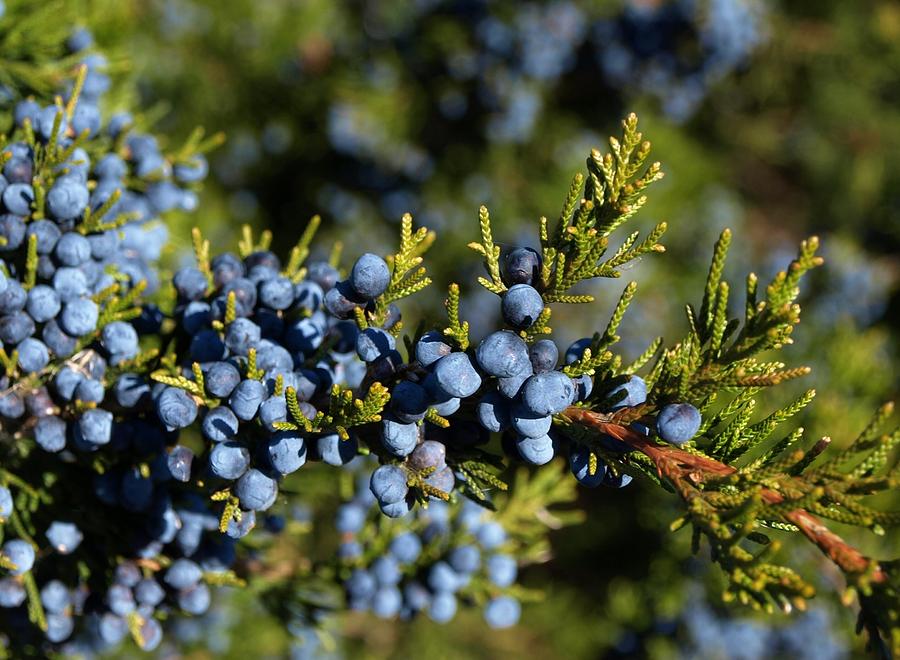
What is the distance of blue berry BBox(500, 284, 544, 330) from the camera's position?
3.93ft

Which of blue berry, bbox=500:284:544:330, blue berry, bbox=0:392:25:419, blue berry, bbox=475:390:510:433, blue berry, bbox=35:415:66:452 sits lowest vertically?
blue berry, bbox=35:415:66:452

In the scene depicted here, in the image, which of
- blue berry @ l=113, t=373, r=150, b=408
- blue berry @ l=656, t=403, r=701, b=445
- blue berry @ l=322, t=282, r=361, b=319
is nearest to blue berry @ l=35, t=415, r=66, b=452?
blue berry @ l=113, t=373, r=150, b=408

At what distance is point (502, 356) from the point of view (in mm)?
1151

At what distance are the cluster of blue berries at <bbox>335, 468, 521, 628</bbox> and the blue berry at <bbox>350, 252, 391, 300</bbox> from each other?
3.42 feet

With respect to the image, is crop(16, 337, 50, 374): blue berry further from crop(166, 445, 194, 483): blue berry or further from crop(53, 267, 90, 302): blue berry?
crop(166, 445, 194, 483): blue berry

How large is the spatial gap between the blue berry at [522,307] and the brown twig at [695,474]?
0.17 m

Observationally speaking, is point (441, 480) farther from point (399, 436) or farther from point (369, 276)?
point (369, 276)

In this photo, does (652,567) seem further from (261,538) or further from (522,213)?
(261,538)

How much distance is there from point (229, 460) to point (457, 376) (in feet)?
1.33

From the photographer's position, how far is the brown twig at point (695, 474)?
1.09 metres

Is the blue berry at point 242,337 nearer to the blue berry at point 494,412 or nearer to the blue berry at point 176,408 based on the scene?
the blue berry at point 176,408

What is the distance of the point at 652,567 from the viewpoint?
342cm

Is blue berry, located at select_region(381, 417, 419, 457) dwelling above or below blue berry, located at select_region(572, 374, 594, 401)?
below

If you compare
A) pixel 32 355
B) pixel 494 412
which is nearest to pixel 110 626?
pixel 32 355
